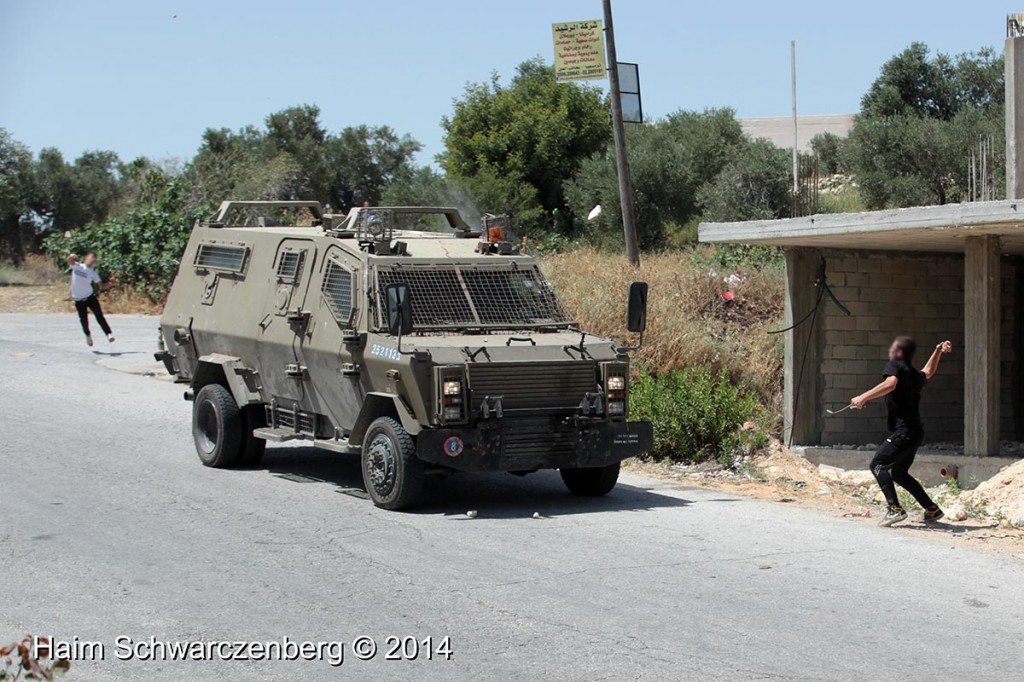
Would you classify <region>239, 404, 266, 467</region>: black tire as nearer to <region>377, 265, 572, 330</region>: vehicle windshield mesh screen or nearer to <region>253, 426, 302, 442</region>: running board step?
<region>253, 426, 302, 442</region>: running board step

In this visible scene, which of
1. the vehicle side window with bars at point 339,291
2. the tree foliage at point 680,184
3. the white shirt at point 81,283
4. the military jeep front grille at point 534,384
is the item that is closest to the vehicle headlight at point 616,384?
the military jeep front grille at point 534,384

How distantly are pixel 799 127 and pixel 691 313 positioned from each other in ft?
113

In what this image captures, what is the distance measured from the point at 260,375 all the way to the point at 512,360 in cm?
322

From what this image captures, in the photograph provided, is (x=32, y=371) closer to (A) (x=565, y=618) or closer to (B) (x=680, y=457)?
(B) (x=680, y=457)

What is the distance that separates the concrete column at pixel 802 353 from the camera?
49.9ft

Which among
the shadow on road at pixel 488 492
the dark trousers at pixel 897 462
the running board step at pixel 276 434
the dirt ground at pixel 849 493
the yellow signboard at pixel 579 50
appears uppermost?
the yellow signboard at pixel 579 50

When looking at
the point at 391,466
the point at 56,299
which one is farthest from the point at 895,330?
the point at 56,299

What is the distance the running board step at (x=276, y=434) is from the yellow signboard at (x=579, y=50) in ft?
40.0

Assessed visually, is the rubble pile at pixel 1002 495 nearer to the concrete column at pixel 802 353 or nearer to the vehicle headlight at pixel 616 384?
the concrete column at pixel 802 353

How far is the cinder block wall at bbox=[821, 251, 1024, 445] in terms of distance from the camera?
15500mm

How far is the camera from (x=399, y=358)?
10.3m

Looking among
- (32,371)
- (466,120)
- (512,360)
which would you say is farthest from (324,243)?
(466,120)

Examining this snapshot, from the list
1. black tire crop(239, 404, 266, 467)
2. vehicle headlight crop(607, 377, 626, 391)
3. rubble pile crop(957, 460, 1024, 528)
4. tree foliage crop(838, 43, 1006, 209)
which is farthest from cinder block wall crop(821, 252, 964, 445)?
tree foliage crop(838, 43, 1006, 209)

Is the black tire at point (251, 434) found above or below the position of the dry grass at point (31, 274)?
below
